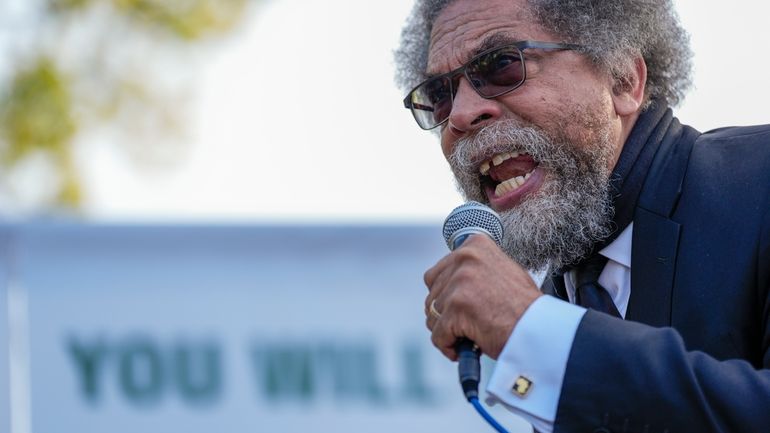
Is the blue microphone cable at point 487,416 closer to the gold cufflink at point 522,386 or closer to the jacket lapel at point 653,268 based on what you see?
the gold cufflink at point 522,386

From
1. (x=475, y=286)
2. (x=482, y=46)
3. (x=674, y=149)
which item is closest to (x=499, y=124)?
(x=482, y=46)

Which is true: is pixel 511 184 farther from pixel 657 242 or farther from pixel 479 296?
pixel 479 296

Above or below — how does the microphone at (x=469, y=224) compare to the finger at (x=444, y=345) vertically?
above

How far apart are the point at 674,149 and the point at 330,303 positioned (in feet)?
8.60

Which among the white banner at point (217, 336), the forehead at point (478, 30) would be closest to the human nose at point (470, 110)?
the forehead at point (478, 30)

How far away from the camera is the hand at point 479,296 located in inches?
109

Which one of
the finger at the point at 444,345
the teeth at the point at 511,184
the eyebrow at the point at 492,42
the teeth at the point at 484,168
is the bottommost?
the finger at the point at 444,345

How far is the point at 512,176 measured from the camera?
3.72m

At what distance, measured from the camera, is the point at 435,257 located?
5910 mm

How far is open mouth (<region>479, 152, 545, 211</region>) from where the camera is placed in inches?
143

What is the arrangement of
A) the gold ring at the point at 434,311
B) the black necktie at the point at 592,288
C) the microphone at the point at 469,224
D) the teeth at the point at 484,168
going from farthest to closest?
the teeth at the point at 484,168 < the black necktie at the point at 592,288 < the microphone at the point at 469,224 < the gold ring at the point at 434,311

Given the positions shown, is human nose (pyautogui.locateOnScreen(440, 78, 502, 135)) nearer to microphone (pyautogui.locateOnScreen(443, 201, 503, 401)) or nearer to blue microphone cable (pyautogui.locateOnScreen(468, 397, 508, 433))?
microphone (pyautogui.locateOnScreen(443, 201, 503, 401))

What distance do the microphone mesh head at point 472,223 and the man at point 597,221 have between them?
0.20 m

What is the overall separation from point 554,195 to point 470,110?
352mm
